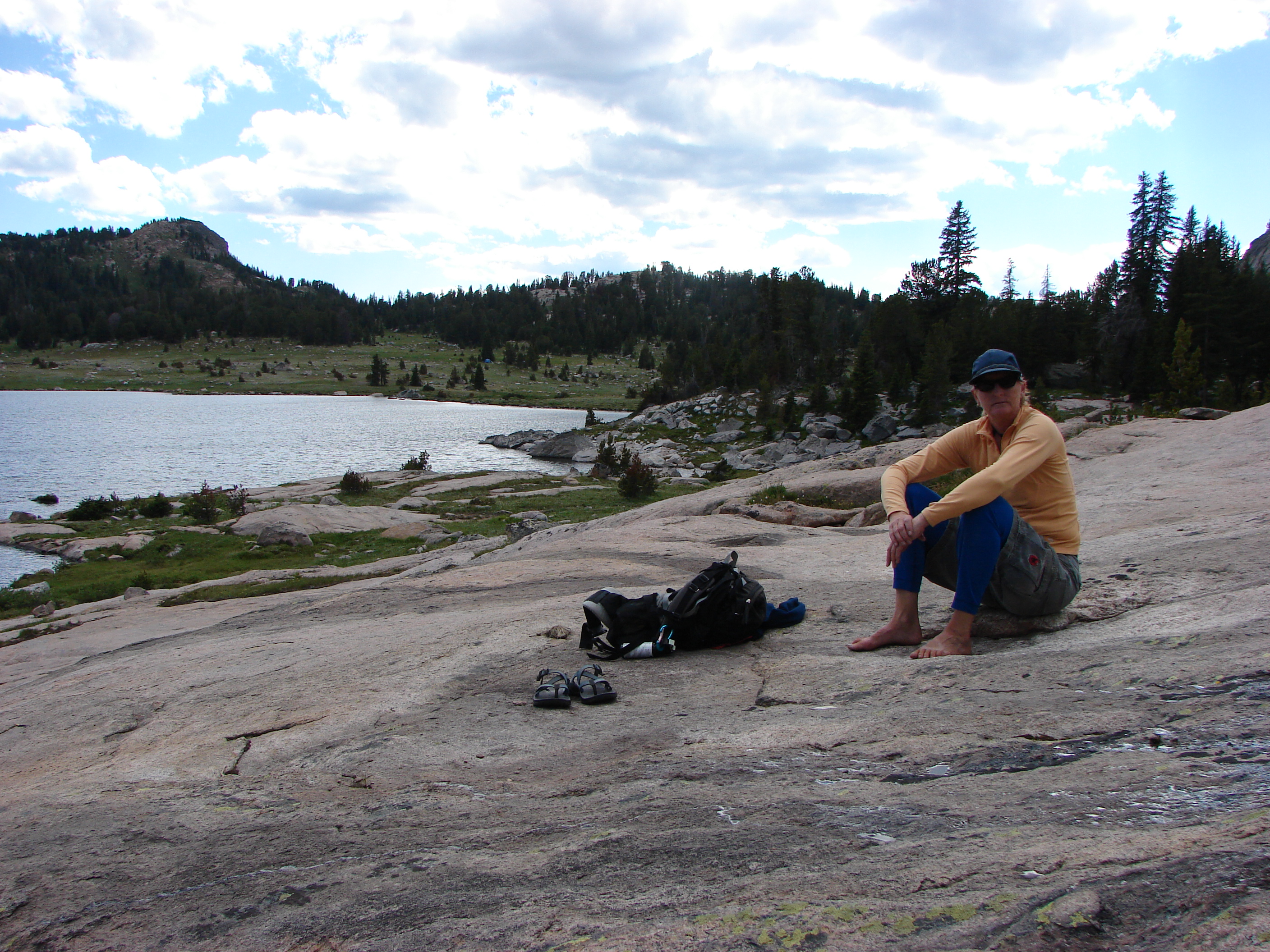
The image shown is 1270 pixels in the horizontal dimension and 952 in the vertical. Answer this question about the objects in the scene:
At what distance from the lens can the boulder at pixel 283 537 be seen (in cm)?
2041

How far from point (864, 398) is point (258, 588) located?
46078 millimetres

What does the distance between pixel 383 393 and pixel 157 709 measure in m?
129

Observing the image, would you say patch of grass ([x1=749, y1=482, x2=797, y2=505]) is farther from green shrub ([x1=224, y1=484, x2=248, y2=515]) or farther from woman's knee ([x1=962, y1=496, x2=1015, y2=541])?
green shrub ([x1=224, y1=484, x2=248, y2=515])

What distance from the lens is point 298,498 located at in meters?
30.6

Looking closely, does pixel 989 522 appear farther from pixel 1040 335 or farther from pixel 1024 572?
pixel 1040 335

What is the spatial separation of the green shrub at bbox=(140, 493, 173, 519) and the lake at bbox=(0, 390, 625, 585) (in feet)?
16.2

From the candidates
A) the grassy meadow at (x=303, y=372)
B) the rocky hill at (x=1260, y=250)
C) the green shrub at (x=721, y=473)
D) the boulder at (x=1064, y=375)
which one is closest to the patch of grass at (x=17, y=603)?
the green shrub at (x=721, y=473)

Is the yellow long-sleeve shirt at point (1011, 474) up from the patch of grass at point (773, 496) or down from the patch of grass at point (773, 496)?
up

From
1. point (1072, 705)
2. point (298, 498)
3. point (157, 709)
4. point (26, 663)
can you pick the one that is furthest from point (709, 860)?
point (298, 498)

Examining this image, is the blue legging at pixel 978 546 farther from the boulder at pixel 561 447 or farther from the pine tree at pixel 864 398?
the boulder at pixel 561 447

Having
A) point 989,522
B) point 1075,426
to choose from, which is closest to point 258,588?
point 989,522

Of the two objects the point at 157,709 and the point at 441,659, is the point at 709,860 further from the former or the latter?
the point at 157,709

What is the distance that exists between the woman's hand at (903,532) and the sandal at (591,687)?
7.42ft

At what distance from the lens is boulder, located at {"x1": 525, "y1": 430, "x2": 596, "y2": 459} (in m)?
58.5
